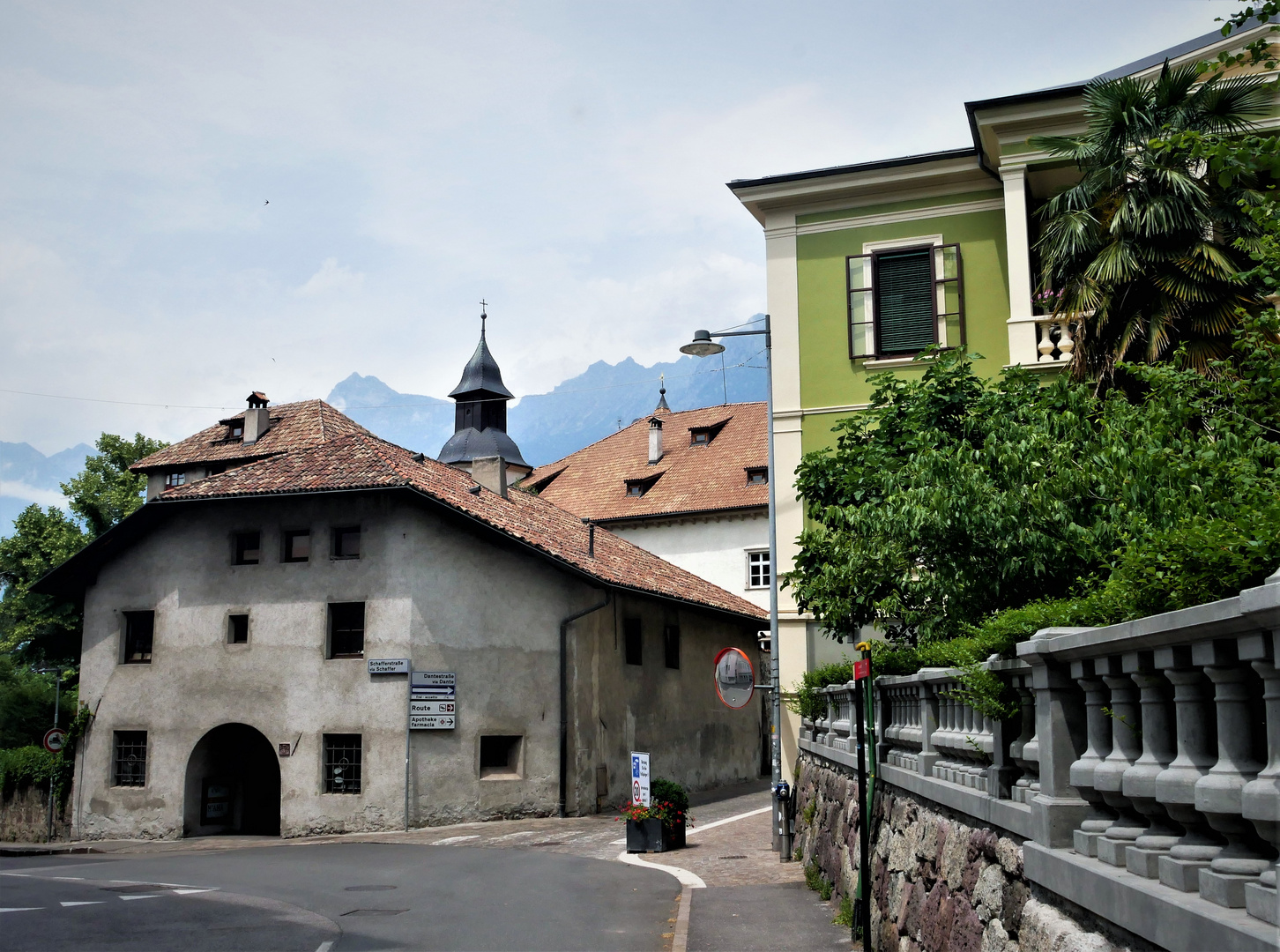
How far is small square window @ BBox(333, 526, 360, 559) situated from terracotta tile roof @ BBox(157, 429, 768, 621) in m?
1.34

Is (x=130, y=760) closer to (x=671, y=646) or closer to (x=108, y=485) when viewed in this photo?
(x=671, y=646)

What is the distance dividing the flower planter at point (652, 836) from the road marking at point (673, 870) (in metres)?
0.25

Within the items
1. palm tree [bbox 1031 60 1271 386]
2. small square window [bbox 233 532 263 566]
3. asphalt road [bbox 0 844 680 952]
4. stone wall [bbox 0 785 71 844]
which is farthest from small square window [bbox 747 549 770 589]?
palm tree [bbox 1031 60 1271 386]

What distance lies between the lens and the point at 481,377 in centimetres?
7156

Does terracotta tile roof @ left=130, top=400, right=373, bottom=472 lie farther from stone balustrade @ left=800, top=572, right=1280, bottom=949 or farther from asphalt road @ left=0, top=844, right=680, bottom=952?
stone balustrade @ left=800, top=572, right=1280, bottom=949

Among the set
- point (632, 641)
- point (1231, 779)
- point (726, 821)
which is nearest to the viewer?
point (1231, 779)

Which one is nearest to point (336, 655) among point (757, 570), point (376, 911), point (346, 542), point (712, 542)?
point (346, 542)

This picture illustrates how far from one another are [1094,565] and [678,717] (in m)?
22.7

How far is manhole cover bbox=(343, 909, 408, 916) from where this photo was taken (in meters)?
14.2

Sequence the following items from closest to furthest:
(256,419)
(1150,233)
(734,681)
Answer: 1. (1150,233)
2. (734,681)
3. (256,419)

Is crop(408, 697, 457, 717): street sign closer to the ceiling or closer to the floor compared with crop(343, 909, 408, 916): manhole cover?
closer to the ceiling

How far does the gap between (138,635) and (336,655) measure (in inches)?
236

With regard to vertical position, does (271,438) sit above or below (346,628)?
above

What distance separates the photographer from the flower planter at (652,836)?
67.4ft
